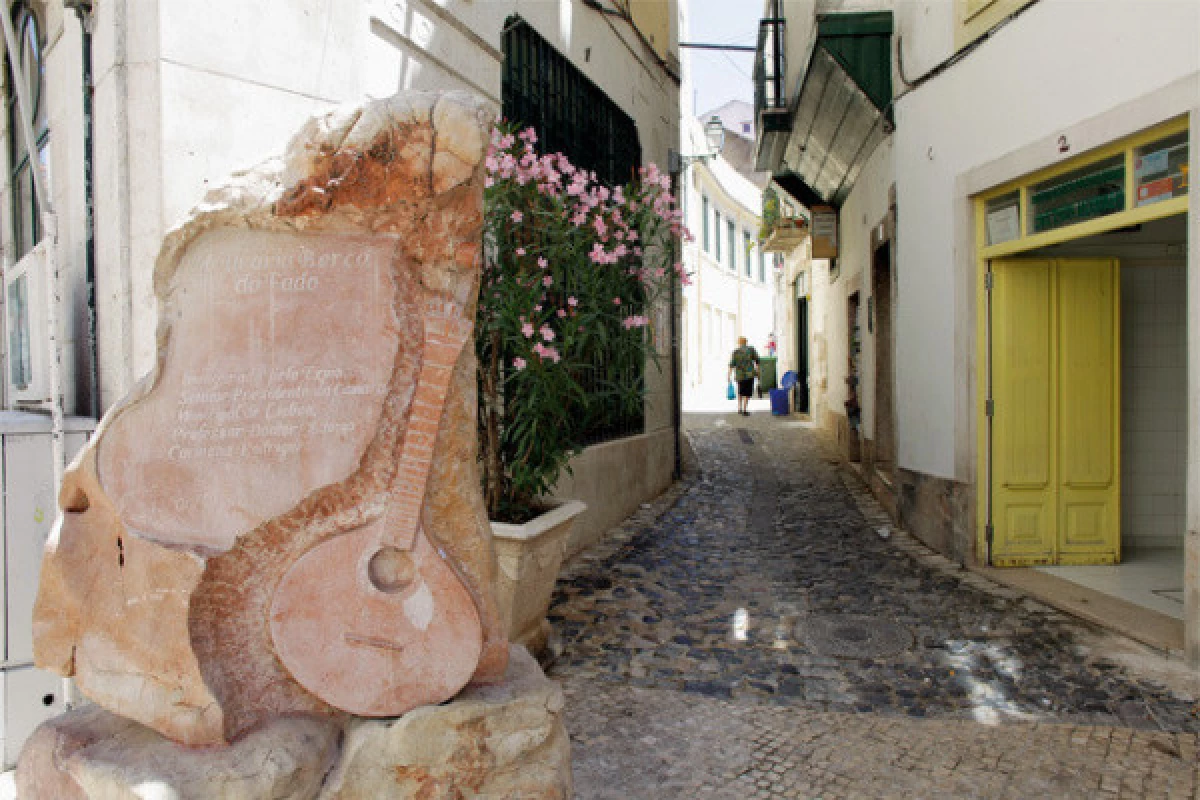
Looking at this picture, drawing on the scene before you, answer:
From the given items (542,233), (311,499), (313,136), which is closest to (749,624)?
(542,233)

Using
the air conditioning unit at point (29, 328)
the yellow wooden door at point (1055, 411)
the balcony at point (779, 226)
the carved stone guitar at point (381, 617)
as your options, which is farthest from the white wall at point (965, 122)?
the balcony at point (779, 226)

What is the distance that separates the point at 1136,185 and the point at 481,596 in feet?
13.8

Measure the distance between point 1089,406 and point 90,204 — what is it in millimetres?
6232

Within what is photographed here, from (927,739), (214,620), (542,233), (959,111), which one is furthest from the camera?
(959,111)

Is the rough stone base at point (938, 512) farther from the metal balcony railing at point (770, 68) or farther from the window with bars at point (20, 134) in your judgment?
the window with bars at point (20, 134)

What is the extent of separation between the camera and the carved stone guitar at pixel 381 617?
2311 millimetres

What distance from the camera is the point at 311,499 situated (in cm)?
233

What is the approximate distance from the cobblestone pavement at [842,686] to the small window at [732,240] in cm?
2178

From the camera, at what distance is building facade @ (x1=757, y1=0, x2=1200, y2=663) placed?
4.54 m

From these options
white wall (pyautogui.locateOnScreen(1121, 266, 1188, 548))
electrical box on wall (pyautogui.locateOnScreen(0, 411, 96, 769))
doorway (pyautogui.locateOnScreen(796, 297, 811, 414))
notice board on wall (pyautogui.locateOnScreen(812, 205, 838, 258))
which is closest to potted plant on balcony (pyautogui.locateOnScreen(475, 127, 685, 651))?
electrical box on wall (pyautogui.locateOnScreen(0, 411, 96, 769))

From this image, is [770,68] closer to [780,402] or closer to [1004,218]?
[1004,218]

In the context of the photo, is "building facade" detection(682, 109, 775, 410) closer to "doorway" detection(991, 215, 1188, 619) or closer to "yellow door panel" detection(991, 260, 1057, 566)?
"doorway" detection(991, 215, 1188, 619)

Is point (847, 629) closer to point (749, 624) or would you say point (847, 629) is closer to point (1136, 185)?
point (749, 624)

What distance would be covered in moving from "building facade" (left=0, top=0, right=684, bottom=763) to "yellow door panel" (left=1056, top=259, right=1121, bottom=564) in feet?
13.7
